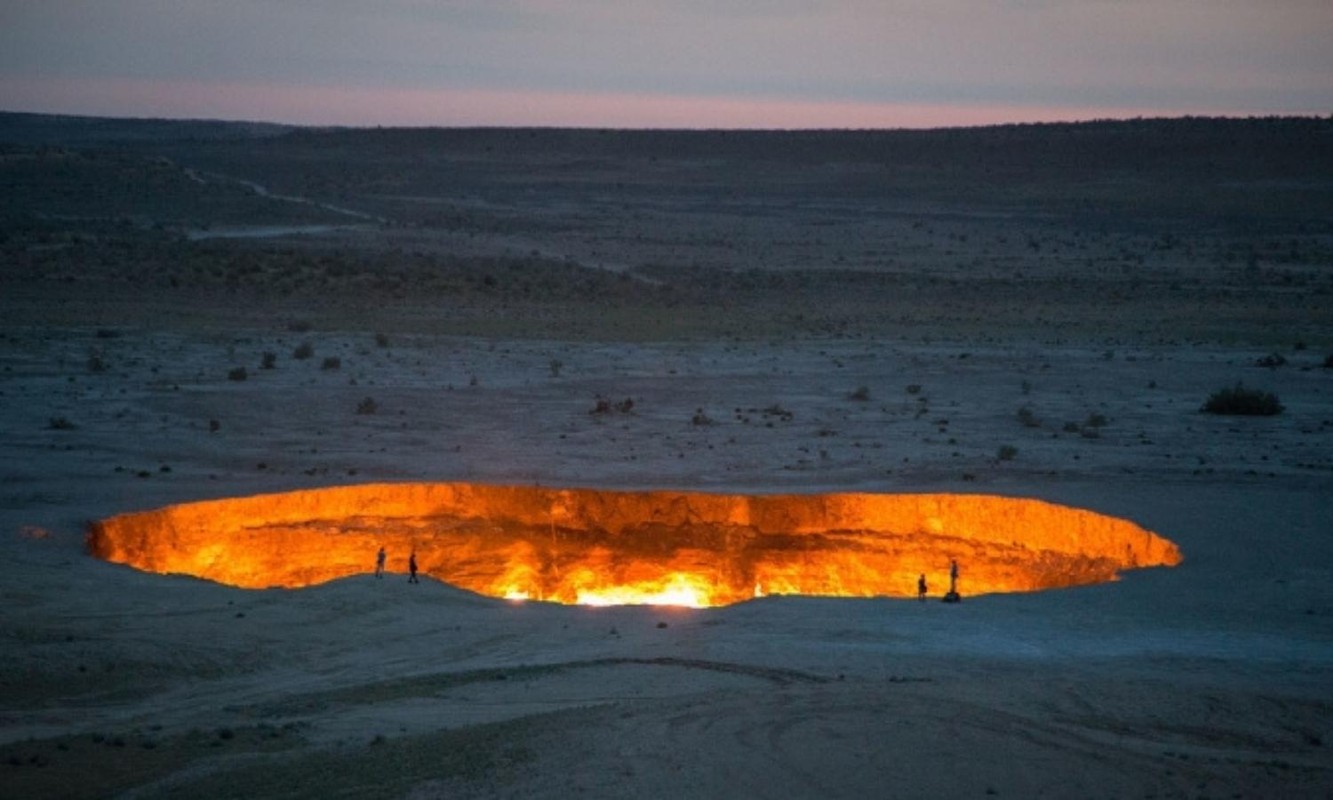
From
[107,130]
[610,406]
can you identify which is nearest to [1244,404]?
[610,406]

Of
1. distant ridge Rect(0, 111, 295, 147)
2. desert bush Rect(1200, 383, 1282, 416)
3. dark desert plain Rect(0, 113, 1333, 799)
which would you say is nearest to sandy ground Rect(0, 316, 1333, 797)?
dark desert plain Rect(0, 113, 1333, 799)

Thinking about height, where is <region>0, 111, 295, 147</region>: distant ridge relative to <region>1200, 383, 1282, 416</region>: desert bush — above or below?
above

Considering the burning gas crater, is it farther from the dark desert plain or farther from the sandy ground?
the sandy ground

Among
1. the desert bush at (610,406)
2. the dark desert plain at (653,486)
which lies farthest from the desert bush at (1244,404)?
the desert bush at (610,406)

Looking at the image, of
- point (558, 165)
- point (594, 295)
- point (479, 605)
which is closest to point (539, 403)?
point (479, 605)

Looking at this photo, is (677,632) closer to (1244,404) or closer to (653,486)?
(653,486)
